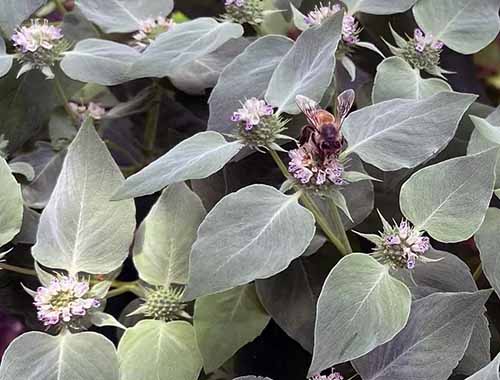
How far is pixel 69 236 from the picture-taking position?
0.44 m

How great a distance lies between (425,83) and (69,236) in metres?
0.26

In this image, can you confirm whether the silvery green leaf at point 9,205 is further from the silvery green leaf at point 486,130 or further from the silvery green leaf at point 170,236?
the silvery green leaf at point 486,130

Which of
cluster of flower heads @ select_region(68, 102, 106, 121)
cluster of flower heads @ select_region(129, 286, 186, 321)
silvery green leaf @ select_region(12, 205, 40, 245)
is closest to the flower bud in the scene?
cluster of flower heads @ select_region(129, 286, 186, 321)

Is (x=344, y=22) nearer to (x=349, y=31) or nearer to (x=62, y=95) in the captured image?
(x=349, y=31)

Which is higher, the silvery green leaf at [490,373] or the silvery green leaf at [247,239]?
the silvery green leaf at [247,239]

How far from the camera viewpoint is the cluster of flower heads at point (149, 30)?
58 cm

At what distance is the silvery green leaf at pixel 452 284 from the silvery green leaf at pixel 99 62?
0.24m

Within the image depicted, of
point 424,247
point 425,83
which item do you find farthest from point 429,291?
point 425,83

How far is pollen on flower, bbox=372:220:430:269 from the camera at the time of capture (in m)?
0.39

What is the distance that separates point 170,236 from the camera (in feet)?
1.51

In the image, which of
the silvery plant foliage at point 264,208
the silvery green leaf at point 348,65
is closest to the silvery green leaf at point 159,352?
the silvery plant foliage at point 264,208

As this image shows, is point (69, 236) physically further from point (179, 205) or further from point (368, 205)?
point (368, 205)

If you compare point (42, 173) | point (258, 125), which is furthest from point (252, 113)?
point (42, 173)

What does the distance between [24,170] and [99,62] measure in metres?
0.10
